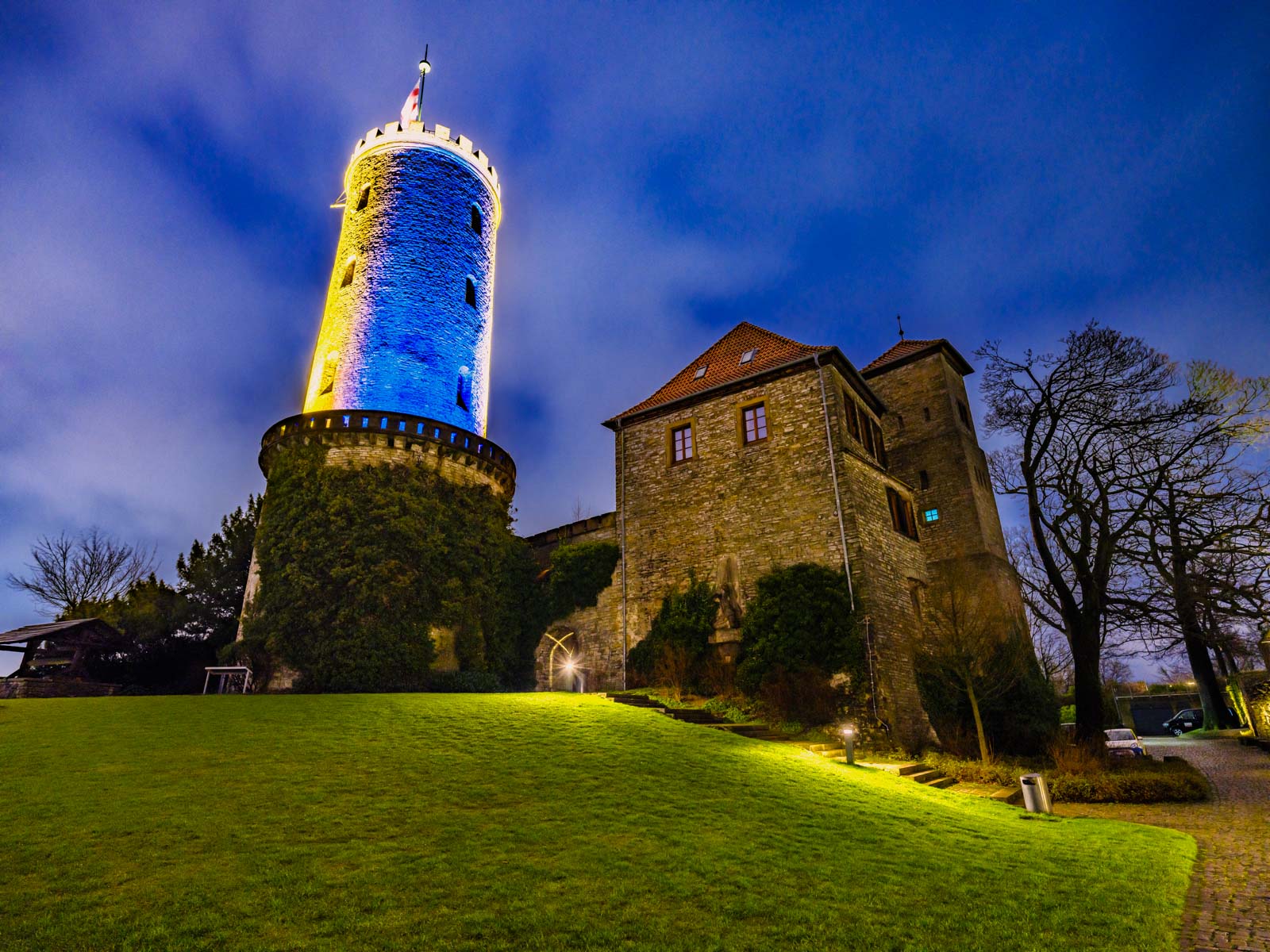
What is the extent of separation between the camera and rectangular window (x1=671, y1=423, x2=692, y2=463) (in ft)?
67.5

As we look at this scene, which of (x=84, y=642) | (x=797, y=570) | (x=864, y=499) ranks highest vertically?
→ (x=864, y=499)

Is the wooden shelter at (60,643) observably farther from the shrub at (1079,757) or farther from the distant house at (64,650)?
the shrub at (1079,757)

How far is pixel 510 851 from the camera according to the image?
5664 millimetres

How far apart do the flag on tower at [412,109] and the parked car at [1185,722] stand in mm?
47962

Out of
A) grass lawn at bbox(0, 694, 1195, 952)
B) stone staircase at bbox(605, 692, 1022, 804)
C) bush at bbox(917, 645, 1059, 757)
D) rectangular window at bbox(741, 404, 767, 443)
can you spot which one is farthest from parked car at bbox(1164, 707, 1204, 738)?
grass lawn at bbox(0, 694, 1195, 952)

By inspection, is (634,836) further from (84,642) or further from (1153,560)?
(84,642)

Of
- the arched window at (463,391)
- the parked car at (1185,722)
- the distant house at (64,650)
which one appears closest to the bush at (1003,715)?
the arched window at (463,391)

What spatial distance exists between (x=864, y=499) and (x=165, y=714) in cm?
1618

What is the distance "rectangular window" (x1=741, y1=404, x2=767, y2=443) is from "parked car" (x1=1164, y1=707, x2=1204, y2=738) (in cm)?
3296

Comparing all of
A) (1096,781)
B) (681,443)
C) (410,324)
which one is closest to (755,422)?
(681,443)

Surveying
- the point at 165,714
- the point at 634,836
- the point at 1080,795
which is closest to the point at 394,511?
the point at 165,714

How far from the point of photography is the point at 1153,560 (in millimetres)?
18250

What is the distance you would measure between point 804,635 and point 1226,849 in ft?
27.2

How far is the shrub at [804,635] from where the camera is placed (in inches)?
611
